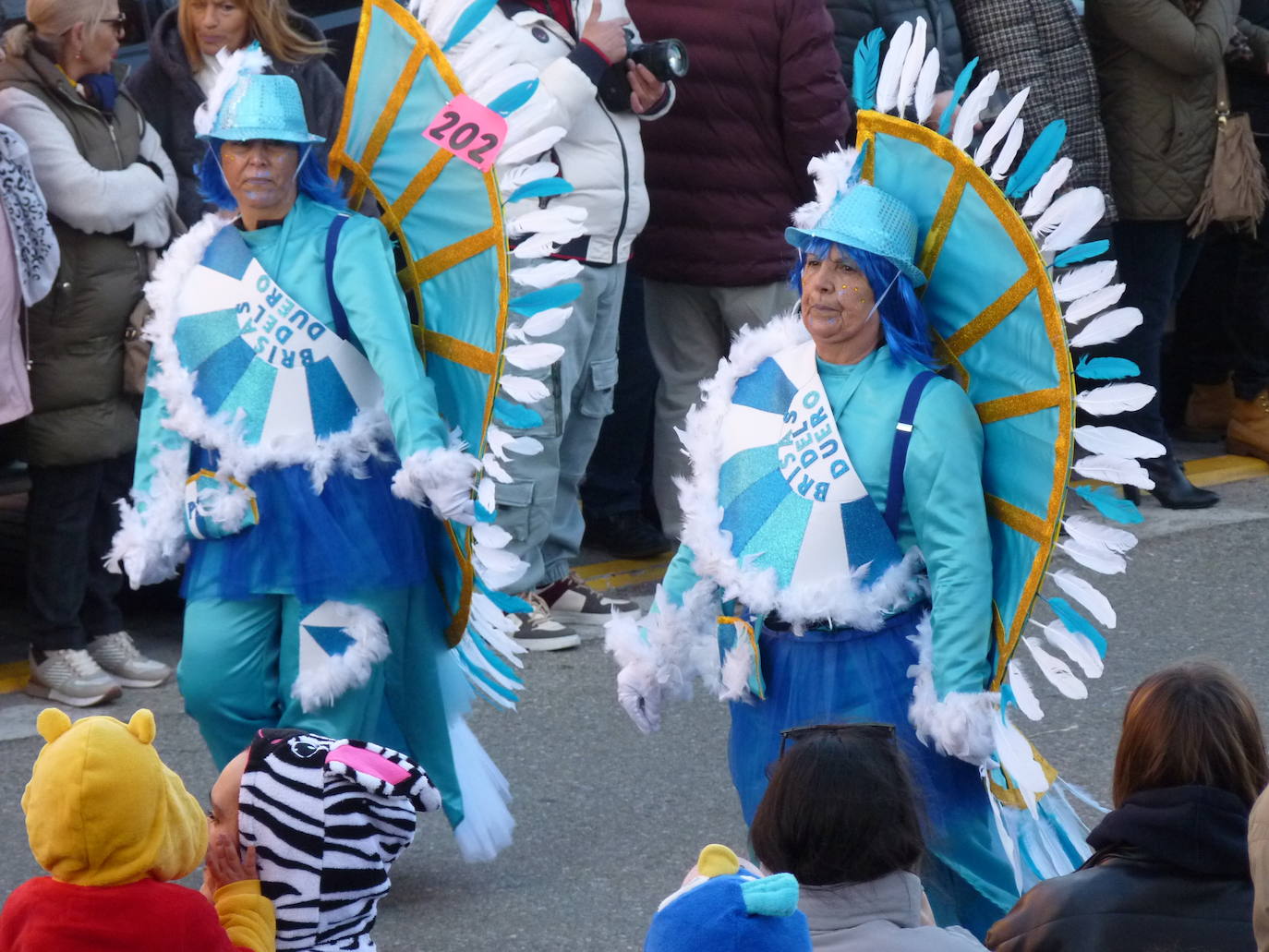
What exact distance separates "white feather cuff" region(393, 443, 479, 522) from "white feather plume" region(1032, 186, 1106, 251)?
1.24 m

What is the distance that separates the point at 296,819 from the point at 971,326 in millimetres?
1625

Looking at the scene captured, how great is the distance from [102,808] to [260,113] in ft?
6.62

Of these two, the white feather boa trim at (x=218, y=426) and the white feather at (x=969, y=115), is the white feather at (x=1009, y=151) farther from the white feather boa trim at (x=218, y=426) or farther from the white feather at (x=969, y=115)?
the white feather boa trim at (x=218, y=426)

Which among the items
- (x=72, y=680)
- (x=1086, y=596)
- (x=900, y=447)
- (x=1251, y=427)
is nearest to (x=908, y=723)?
(x=1086, y=596)

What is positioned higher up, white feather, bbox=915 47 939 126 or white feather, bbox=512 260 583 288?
white feather, bbox=915 47 939 126

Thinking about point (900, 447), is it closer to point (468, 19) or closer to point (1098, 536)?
point (1098, 536)

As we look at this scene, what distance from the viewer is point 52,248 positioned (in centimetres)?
519

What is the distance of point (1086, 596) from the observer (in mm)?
3588

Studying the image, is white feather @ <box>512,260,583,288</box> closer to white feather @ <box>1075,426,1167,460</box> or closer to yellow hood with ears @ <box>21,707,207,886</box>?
white feather @ <box>1075,426,1167,460</box>

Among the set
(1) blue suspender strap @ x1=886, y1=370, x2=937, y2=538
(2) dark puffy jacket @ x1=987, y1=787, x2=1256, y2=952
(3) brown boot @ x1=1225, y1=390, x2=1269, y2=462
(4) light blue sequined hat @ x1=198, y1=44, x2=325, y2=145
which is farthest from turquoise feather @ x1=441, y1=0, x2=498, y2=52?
(3) brown boot @ x1=1225, y1=390, x2=1269, y2=462

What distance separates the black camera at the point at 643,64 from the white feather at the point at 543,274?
1.88m

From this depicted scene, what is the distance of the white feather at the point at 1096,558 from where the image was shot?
11.5 feet

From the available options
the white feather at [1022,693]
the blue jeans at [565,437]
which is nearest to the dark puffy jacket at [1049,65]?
the blue jeans at [565,437]

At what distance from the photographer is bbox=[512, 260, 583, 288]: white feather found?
4.11 meters
